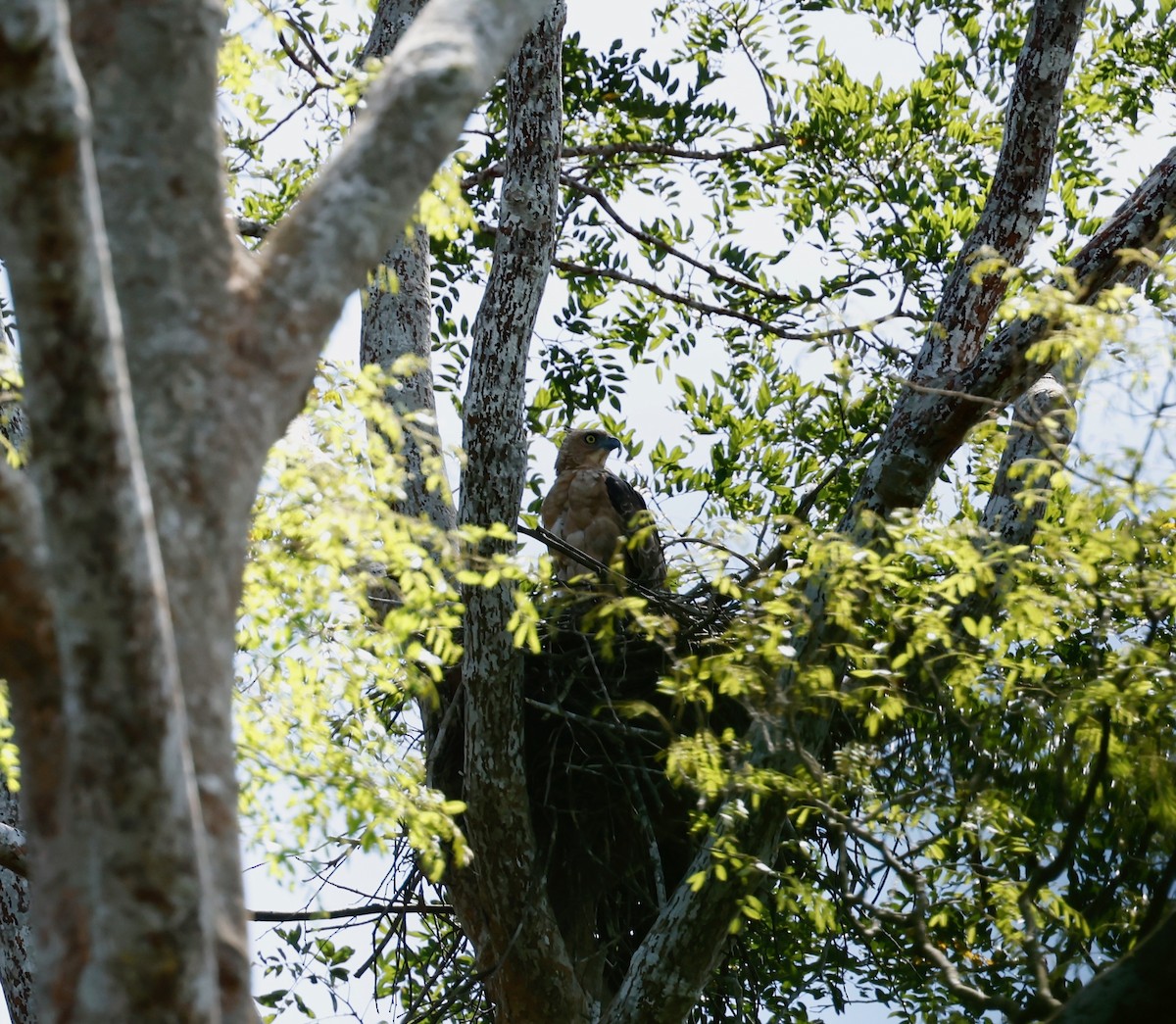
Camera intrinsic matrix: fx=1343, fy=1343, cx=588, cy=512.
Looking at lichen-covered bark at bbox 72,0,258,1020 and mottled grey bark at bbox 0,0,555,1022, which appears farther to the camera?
lichen-covered bark at bbox 72,0,258,1020

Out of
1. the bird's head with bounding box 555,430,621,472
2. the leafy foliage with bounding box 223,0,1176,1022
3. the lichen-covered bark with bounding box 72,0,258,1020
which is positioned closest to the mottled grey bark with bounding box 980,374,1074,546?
the leafy foliage with bounding box 223,0,1176,1022

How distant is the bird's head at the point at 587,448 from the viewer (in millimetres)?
8992

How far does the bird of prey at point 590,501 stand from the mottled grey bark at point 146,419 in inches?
211

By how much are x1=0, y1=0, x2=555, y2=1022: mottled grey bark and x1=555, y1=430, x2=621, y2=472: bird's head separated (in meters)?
5.84

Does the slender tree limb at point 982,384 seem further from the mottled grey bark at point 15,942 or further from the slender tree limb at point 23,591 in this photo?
the mottled grey bark at point 15,942

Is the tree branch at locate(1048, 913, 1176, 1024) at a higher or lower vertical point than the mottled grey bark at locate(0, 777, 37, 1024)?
lower

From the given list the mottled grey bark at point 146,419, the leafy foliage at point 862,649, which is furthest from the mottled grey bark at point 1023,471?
the mottled grey bark at point 146,419

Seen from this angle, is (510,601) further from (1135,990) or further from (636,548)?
(1135,990)

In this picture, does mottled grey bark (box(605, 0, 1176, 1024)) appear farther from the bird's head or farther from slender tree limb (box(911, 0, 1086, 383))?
the bird's head

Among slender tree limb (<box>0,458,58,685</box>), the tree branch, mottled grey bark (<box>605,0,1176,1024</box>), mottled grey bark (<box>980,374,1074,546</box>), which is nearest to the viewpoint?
slender tree limb (<box>0,458,58,685</box>)

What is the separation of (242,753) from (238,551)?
200 centimetres

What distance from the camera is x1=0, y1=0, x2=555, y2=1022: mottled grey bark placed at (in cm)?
206

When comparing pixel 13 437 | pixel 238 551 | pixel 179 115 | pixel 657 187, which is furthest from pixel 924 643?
pixel 657 187

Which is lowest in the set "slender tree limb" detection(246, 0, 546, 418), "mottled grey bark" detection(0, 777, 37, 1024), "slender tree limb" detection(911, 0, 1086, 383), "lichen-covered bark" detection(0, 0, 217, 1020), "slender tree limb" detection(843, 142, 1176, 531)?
"lichen-covered bark" detection(0, 0, 217, 1020)
